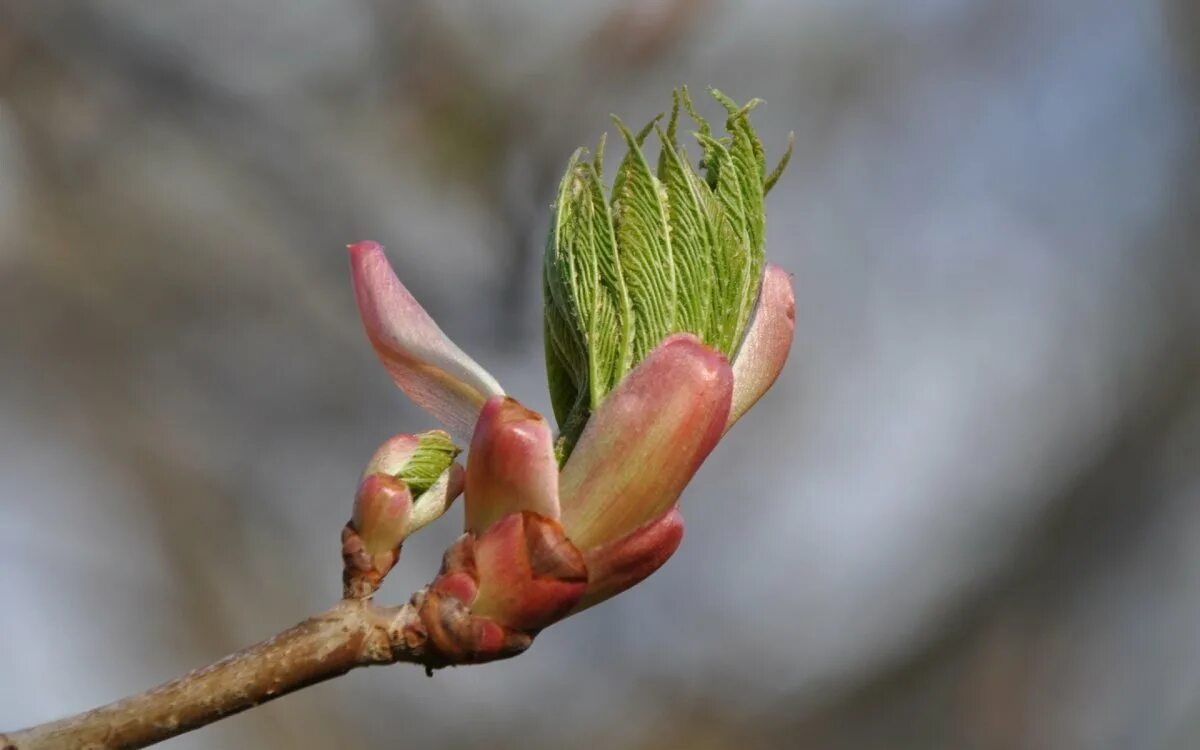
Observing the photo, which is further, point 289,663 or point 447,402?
point 447,402

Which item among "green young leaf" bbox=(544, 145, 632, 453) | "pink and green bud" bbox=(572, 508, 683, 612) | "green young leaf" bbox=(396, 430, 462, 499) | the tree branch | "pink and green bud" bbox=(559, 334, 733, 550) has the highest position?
"green young leaf" bbox=(544, 145, 632, 453)

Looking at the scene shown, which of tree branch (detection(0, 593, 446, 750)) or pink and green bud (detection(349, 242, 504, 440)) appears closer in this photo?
tree branch (detection(0, 593, 446, 750))

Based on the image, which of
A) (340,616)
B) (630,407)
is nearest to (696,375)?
(630,407)

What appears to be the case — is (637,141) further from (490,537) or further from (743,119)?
(490,537)

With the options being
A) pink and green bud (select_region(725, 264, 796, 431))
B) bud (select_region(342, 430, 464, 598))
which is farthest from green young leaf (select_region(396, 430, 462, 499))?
pink and green bud (select_region(725, 264, 796, 431))

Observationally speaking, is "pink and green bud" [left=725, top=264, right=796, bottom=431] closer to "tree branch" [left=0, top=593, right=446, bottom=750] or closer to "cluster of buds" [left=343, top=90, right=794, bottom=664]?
"cluster of buds" [left=343, top=90, right=794, bottom=664]

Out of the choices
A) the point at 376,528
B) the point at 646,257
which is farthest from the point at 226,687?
the point at 646,257
